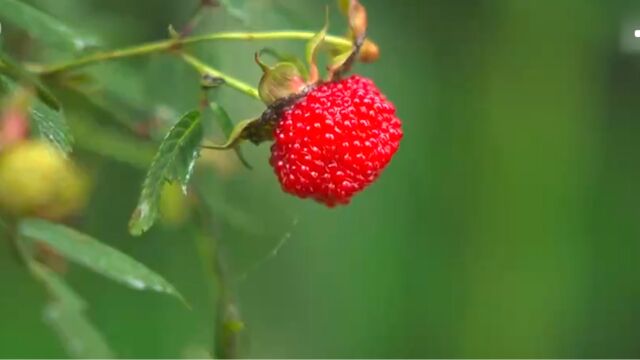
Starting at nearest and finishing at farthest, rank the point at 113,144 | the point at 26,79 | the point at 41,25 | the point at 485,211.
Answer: the point at 26,79
the point at 41,25
the point at 113,144
the point at 485,211

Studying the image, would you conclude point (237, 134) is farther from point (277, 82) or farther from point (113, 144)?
point (113, 144)

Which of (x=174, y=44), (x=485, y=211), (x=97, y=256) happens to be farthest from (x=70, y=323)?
(x=485, y=211)

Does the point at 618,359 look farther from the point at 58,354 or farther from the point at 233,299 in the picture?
the point at 233,299

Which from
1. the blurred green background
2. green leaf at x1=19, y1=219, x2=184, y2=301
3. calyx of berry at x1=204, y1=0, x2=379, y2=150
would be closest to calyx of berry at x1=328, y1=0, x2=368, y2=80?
calyx of berry at x1=204, y1=0, x2=379, y2=150

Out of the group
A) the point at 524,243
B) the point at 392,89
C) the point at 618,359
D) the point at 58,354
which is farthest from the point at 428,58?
the point at 58,354

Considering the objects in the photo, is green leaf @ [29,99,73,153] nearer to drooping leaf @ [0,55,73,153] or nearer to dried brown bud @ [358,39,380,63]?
drooping leaf @ [0,55,73,153]

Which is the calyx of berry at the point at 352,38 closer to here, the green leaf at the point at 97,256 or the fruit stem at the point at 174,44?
the fruit stem at the point at 174,44
